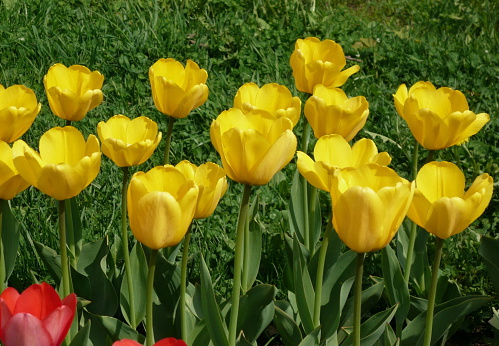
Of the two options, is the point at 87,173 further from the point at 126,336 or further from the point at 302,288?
the point at 302,288

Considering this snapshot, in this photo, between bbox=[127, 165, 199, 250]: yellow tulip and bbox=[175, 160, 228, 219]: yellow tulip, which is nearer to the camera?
bbox=[127, 165, 199, 250]: yellow tulip

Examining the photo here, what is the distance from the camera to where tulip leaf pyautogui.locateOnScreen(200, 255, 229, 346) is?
5.18 ft

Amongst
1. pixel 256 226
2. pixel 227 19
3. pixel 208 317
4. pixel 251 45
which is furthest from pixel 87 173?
pixel 227 19

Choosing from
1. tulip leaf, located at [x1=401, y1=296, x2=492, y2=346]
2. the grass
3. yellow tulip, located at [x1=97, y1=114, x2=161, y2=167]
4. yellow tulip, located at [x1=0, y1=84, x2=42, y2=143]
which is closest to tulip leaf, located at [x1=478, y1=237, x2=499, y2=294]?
→ tulip leaf, located at [x1=401, y1=296, x2=492, y2=346]

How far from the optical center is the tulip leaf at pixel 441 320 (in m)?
1.86

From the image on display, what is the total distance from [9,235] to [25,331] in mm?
803

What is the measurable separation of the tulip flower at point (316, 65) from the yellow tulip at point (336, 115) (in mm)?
188

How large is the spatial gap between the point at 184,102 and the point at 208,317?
565mm

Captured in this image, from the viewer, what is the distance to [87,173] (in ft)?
4.93

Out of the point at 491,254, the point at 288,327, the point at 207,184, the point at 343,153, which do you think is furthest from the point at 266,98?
the point at 491,254

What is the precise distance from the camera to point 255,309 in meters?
1.87

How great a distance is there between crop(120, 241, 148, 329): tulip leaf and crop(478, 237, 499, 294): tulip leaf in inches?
36.2

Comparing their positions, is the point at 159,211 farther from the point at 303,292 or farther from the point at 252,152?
the point at 303,292

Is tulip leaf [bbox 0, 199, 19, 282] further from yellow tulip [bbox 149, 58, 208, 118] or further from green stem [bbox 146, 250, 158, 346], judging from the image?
green stem [bbox 146, 250, 158, 346]
